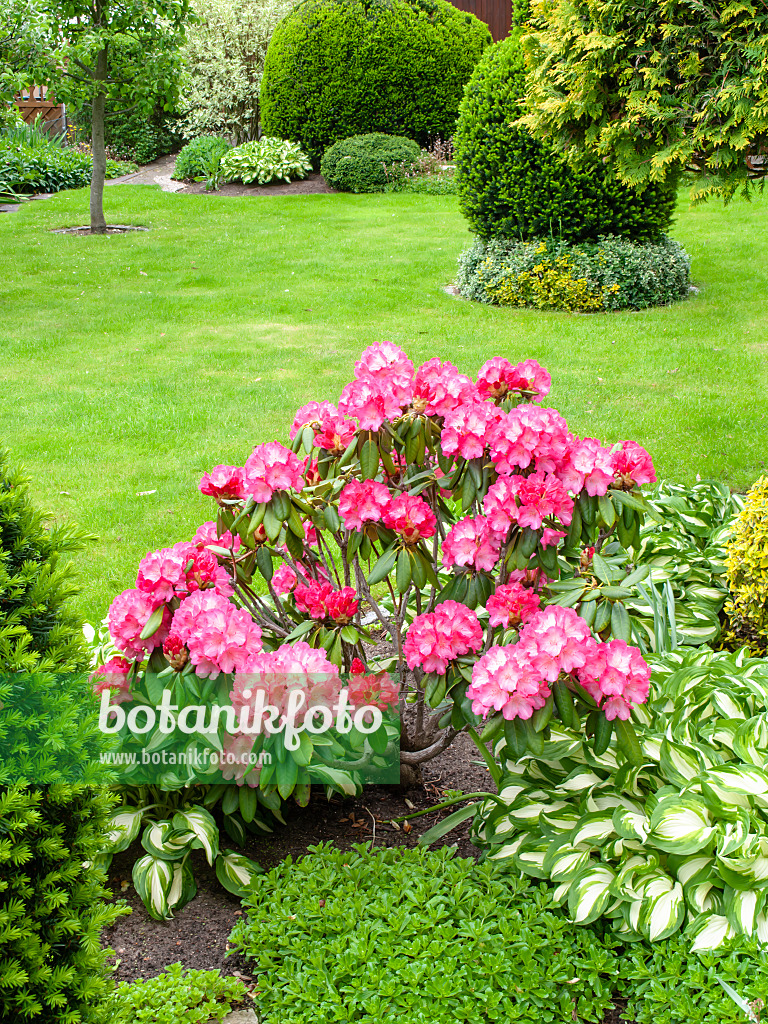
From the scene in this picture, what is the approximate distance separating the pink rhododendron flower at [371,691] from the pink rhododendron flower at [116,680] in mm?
599

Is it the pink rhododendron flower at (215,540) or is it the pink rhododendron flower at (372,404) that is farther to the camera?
the pink rhododendron flower at (215,540)

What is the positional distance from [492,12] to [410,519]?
1968 cm

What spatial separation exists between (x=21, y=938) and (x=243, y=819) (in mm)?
1007

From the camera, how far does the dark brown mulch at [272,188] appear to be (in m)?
14.7

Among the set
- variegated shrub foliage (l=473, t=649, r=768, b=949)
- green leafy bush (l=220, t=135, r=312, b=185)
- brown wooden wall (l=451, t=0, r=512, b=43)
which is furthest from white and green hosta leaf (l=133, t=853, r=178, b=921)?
brown wooden wall (l=451, t=0, r=512, b=43)

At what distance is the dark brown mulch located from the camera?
1469 cm

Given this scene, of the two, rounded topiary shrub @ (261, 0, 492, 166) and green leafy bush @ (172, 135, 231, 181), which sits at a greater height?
rounded topiary shrub @ (261, 0, 492, 166)

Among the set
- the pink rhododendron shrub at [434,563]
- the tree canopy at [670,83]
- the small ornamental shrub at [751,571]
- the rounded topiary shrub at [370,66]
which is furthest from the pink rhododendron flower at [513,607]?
the rounded topiary shrub at [370,66]

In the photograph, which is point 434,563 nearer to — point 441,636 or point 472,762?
point 441,636

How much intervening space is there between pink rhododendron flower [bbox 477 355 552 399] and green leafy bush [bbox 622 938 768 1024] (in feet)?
4.72

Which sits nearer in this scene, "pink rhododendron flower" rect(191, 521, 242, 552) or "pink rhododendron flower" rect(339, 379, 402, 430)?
"pink rhododendron flower" rect(339, 379, 402, 430)

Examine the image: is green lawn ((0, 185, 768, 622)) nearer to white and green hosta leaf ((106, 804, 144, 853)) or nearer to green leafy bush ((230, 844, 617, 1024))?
white and green hosta leaf ((106, 804, 144, 853))

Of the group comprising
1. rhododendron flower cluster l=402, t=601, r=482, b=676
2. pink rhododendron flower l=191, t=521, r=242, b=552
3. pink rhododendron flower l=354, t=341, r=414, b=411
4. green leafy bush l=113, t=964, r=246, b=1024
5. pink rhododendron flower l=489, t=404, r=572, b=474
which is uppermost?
pink rhododendron flower l=354, t=341, r=414, b=411

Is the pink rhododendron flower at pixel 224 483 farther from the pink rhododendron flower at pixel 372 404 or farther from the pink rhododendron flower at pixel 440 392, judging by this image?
the pink rhododendron flower at pixel 440 392
